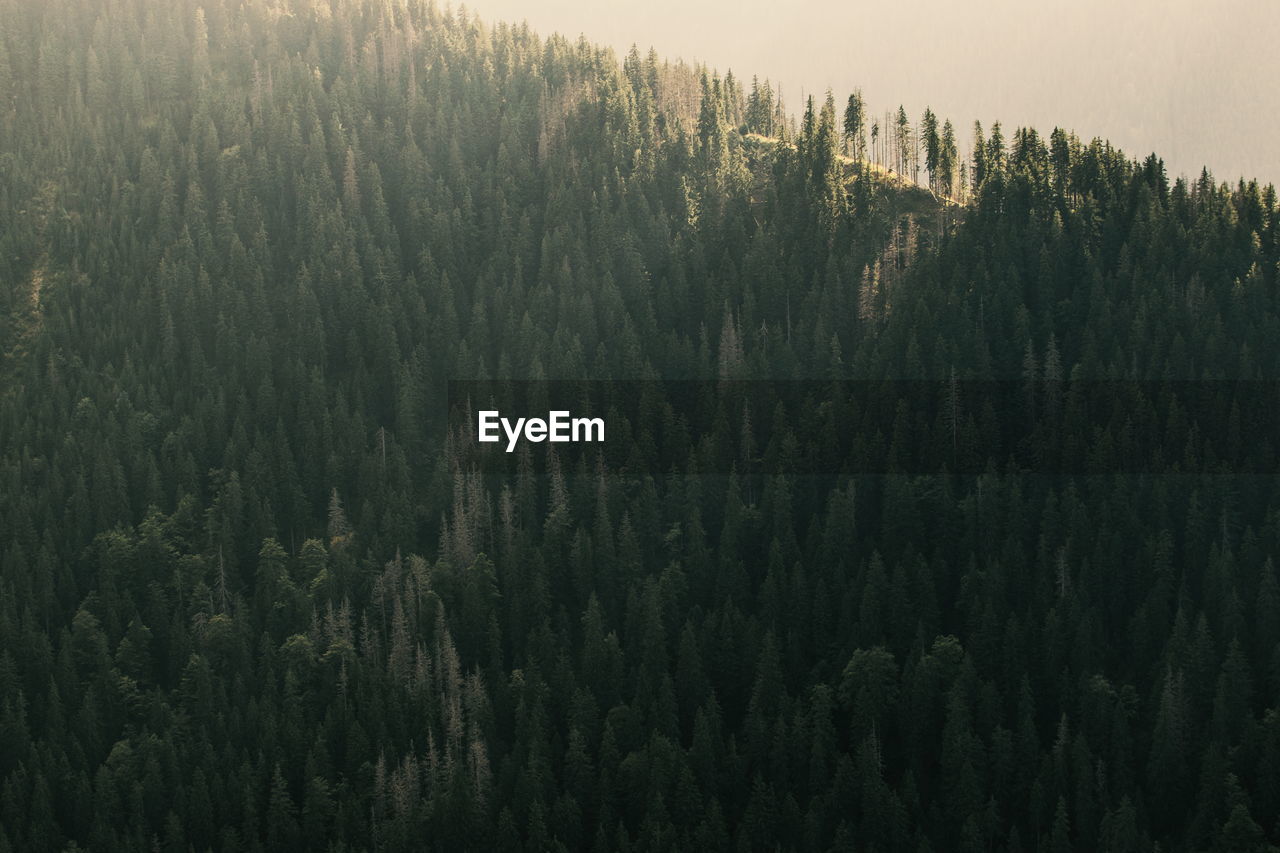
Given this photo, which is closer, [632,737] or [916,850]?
[916,850]

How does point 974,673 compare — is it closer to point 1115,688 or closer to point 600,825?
point 1115,688

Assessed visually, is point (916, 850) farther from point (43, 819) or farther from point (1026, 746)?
point (43, 819)

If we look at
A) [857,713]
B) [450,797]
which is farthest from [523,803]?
[857,713]

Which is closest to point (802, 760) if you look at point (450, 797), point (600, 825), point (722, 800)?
point (722, 800)

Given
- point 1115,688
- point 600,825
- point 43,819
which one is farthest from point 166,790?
point 1115,688

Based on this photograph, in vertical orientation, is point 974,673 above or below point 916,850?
above

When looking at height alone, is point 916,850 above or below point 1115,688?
below

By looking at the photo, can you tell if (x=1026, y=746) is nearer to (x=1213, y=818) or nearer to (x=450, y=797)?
(x=1213, y=818)

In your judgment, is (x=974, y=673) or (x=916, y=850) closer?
(x=916, y=850)
